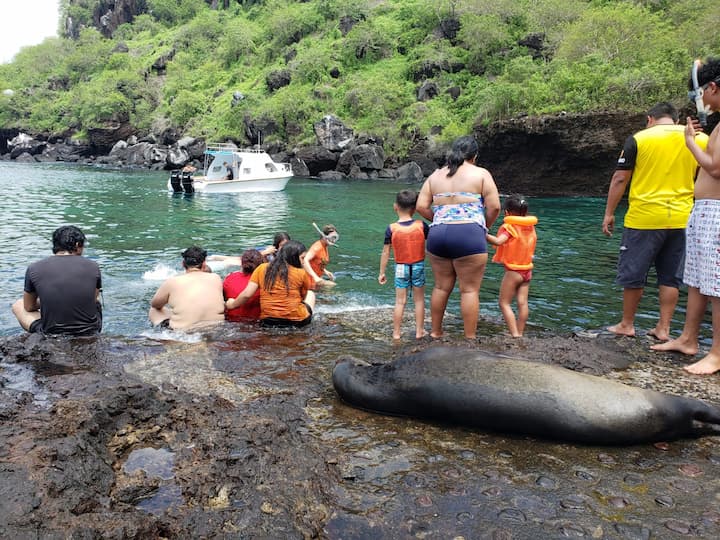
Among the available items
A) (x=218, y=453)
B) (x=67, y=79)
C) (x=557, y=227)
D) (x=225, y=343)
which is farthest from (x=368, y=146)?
(x=67, y=79)

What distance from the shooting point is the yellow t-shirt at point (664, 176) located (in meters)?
5.08

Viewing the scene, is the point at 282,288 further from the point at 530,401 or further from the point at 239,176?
the point at 239,176

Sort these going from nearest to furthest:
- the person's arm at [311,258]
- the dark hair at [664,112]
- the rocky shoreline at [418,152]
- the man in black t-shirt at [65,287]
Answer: the dark hair at [664,112] < the man in black t-shirt at [65,287] < the person's arm at [311,258] < the rocky shoreline at [418,152]

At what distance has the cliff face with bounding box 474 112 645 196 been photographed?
2569cm

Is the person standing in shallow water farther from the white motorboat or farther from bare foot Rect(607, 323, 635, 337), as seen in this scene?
the white motorboat

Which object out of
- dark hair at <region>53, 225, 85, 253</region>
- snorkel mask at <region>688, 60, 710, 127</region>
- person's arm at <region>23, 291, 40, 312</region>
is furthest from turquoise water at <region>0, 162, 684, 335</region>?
snorkel mask at <region>688, 60, 710, 127</region>

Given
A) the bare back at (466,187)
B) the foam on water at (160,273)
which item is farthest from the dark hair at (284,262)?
the foam on water at (160,273)

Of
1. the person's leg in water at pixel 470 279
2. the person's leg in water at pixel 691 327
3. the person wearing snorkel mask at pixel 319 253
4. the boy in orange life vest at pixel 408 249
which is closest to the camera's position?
the person's leg in water at pixel 691 327

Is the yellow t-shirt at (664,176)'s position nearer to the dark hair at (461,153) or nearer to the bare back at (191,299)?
the dark hair at (461,153)

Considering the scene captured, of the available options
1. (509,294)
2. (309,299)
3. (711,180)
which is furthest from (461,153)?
(309,299)

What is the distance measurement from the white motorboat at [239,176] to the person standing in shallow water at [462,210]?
2613 cm

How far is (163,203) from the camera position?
82.2 feet

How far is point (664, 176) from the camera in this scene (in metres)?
5.14

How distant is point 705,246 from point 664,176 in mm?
1122
